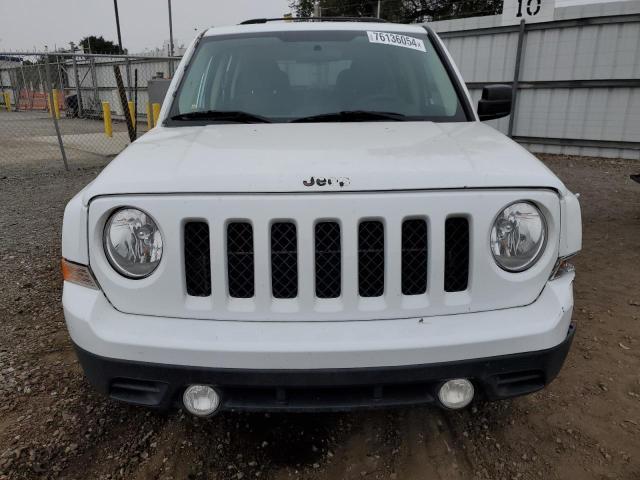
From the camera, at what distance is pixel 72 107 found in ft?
69.5

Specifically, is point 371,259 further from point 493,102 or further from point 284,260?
point 493,102

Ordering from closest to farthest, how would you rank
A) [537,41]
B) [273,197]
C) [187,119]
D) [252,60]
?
1. [273,197]
2. [187,119]
3. [252,60]
4. [537,41]

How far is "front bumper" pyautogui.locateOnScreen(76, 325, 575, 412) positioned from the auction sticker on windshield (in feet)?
6.81

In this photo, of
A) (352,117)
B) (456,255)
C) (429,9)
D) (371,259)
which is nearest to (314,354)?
(371,259)

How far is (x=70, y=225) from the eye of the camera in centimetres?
176

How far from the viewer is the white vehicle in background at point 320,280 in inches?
64.9

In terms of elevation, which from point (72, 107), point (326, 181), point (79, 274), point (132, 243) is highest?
point (326, 181)

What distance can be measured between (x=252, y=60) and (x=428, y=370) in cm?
218

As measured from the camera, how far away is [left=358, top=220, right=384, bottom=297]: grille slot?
1.72 metres

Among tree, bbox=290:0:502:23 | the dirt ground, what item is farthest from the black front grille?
tree, bbox=290:0:502:23

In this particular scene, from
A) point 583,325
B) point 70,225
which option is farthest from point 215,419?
point 583,325

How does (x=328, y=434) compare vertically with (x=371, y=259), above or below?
below

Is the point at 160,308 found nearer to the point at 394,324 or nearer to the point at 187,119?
the point at 394,324

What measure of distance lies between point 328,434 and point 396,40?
2306 millimetres
